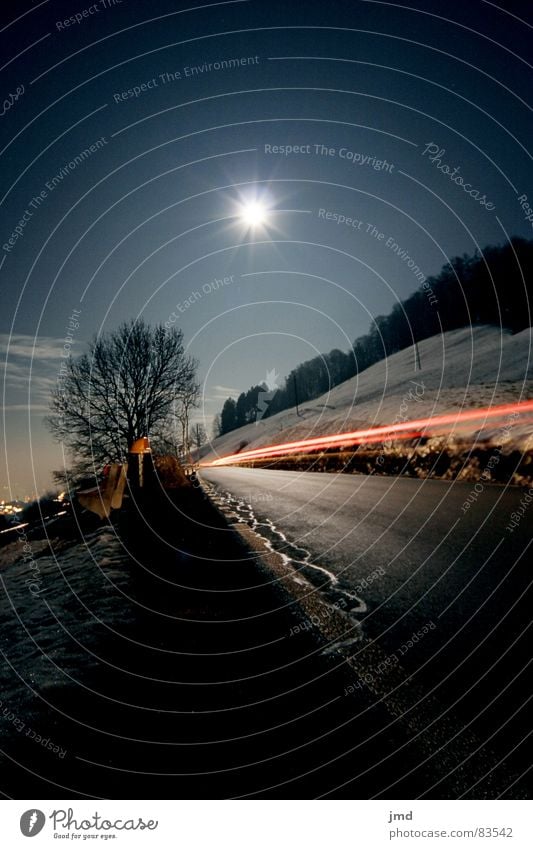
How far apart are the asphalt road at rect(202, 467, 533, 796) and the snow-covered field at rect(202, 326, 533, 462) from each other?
19.2 feet

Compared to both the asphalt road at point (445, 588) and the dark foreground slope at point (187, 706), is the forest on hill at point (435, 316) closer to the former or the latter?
the asphalt road at point (445, 588)

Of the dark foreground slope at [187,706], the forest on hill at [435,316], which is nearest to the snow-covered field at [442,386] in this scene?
the forest on hill at [435,316]

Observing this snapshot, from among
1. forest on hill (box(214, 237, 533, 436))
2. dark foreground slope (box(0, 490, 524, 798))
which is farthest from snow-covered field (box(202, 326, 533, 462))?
dark foreground slope (box(0, 490, 524, 798))

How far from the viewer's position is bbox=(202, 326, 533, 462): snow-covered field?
32969mm

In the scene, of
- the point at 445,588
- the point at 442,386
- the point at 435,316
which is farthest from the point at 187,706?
the point at 435,316

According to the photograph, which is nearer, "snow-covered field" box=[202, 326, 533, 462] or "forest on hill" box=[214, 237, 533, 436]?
"snow-covered field" box=[202, 326, 533, 462]

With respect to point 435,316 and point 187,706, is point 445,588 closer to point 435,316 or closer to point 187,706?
point 187,706

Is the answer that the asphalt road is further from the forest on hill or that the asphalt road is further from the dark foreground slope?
the forest on hill

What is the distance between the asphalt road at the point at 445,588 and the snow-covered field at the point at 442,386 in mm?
5864

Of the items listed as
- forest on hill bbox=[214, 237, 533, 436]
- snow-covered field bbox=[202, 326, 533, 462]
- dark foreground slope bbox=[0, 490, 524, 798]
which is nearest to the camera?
dark foreground slope bbox=[0, 490, 524, 798]

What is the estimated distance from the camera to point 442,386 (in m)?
53.5
